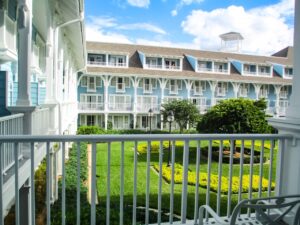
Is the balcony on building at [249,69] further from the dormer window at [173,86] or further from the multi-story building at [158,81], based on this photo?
the dormer window at [173,86]

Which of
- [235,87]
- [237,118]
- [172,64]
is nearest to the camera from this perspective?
[237,118]

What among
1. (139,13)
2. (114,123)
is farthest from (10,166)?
(139,13)

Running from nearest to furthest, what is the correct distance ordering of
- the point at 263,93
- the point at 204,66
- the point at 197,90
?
1. the point at 197,90
2. the point at 204,66
3. the point at 263,93

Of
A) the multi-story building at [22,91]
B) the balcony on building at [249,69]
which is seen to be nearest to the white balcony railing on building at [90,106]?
the balcony on building at [249,69]

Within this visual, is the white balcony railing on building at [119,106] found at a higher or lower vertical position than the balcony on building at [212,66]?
lower

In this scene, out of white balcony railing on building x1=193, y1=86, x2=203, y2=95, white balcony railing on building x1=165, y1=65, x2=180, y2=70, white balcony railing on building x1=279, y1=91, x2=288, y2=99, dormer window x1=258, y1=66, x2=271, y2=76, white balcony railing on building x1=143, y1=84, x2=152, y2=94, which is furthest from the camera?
A: white balcony railing on building x1=279, y1=91, x2=288, y2=99

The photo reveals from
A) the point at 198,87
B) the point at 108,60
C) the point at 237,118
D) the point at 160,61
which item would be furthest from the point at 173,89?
the point at 237,118

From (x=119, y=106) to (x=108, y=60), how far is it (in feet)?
14.5

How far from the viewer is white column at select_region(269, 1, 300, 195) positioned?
284cm

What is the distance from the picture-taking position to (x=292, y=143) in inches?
115

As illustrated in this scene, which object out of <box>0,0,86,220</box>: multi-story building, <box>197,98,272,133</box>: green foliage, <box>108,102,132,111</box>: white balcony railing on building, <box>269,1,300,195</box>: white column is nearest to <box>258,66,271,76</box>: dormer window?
<box>108,102,132,111</box>: white balcony railing on building

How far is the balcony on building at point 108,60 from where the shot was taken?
27.1m

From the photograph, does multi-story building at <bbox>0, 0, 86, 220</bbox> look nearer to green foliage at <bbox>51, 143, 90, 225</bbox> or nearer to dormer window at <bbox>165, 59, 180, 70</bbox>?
green foliage at <bbox>51, 143, 90, 225</bbox>

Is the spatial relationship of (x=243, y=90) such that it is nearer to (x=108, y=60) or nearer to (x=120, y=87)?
(x=120, y=87)
